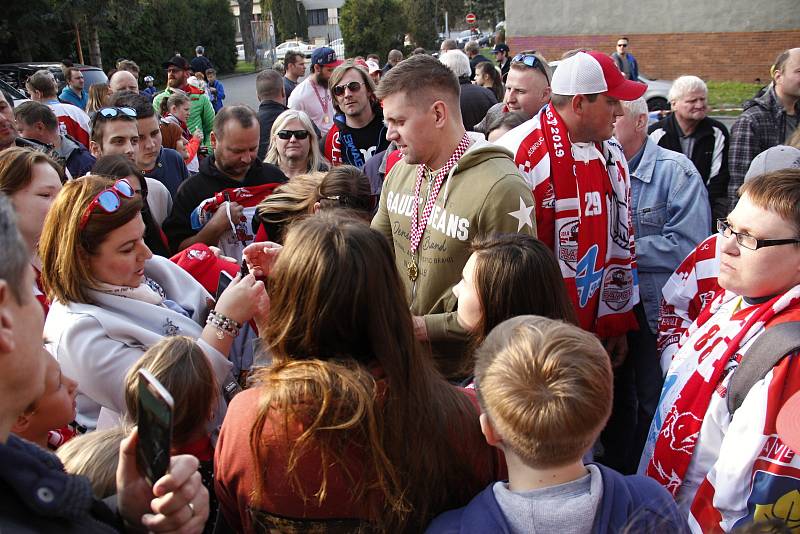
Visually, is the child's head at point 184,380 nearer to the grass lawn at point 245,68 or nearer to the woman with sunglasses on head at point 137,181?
the woman with sunglasses on head at point 137,181

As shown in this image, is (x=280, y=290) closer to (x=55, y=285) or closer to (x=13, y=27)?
(x=55, y=285)

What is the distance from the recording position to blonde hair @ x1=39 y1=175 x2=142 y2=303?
2502mm

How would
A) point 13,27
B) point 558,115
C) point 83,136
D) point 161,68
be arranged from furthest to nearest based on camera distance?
point 161,68 → point 13,27 → point 83,136 → point 558,115

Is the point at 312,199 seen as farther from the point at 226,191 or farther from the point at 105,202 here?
the point at 105,202

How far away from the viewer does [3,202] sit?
1180 mm

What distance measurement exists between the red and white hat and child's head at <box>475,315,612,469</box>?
2187 mm

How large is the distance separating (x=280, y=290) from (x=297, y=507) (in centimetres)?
54

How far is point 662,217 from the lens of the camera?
4062 mm

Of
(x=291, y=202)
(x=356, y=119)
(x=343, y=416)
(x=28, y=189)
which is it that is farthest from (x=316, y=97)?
(x=343, y=416)

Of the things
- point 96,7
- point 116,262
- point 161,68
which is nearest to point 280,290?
point 116,262

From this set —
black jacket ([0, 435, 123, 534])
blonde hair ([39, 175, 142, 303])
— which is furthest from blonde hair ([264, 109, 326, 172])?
black jacket ([0, 435, 123, 534])

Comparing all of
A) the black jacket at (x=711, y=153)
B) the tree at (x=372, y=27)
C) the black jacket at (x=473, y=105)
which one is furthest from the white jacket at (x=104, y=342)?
the tree at (x=372, y=27)

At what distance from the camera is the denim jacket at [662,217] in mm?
3965

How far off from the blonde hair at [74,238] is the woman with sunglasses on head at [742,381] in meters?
2.16
